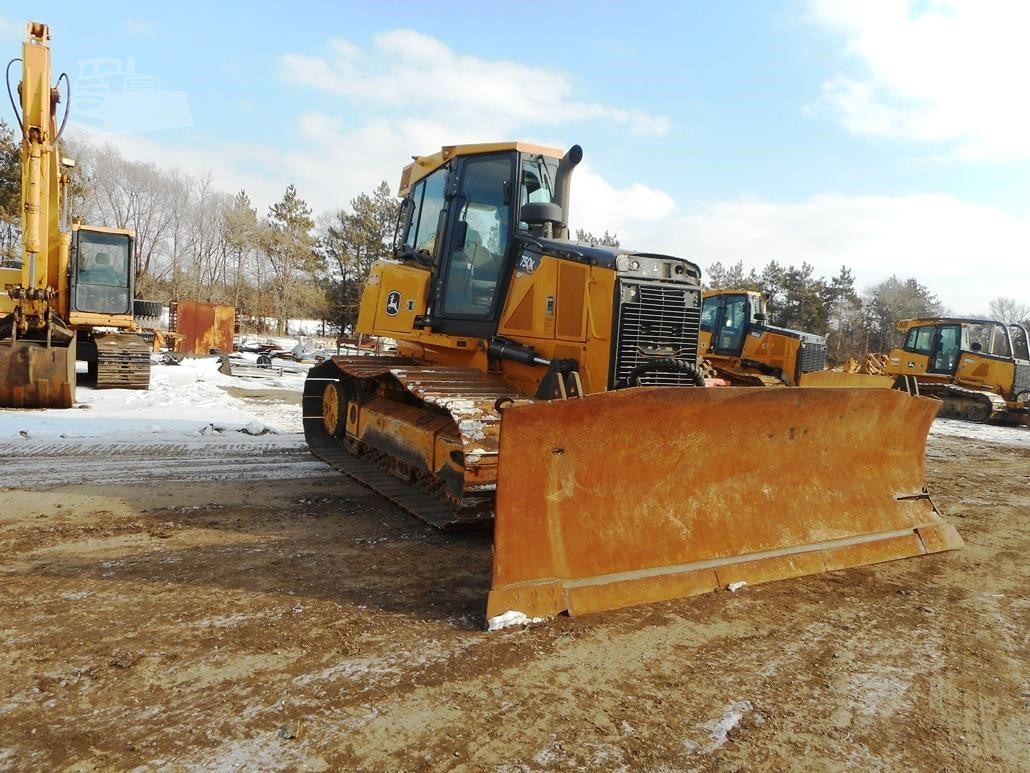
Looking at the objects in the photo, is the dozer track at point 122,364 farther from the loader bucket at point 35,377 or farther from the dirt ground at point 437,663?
the dirt ground at point 437,663

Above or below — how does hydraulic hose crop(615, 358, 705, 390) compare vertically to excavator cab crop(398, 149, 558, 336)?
below

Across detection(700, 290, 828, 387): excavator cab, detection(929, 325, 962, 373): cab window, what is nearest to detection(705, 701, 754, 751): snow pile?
detection(700, 290, 828, 387): excavator cab

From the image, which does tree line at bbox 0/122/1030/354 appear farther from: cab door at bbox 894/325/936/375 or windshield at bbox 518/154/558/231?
windshield at bbox 518/154/558/231

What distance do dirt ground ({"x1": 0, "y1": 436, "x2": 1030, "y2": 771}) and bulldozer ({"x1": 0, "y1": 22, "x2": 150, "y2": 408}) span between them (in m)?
5.39

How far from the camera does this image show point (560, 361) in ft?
16.6

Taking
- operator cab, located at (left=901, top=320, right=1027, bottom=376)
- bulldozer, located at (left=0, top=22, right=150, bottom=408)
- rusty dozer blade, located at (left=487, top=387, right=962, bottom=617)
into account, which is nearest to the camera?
rusty dozer blade, located at (left=487, top=387, right=962, bottom=617)

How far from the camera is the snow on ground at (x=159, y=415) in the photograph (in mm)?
7689

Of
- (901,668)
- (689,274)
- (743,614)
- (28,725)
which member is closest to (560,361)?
(689,274)

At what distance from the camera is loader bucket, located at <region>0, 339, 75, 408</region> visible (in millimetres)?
8820

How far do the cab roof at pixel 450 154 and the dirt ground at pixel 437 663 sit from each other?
318 centimetres

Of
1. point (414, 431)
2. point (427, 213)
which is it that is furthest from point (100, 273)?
point (414, 431)

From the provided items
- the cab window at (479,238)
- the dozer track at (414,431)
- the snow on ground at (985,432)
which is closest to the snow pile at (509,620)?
the dozer track at (414,431)

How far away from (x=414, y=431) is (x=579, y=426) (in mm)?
2013

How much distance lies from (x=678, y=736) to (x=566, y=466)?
4.68ft
